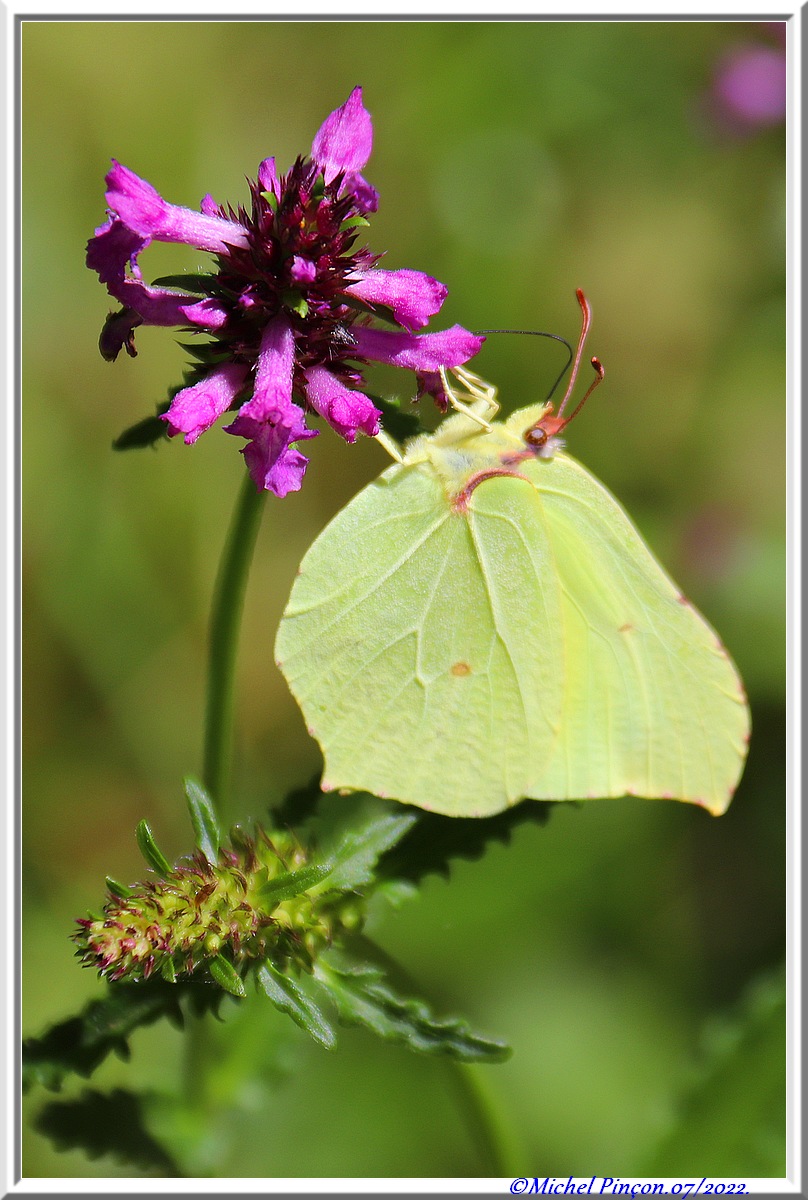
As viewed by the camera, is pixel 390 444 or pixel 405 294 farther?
pixel 390 444

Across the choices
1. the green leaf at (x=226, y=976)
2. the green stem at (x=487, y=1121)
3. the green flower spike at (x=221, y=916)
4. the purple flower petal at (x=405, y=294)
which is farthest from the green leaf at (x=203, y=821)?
the purple flower petal at (x=405, y=294)

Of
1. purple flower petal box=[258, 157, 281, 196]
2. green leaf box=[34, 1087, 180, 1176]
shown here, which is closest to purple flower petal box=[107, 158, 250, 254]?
purple flower petal box=[258, 157, 281, 196]

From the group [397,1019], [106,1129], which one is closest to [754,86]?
[397,1019]

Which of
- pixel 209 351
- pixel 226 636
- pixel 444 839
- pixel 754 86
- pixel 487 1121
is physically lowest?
pixel 487 1121

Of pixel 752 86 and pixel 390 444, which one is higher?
pixel 752 86

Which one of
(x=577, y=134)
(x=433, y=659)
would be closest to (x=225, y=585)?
(x=433, y=659)

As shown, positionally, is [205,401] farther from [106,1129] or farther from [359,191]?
[106,1129]

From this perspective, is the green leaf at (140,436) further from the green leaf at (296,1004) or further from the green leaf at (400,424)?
the green leaf at (296,1004)
